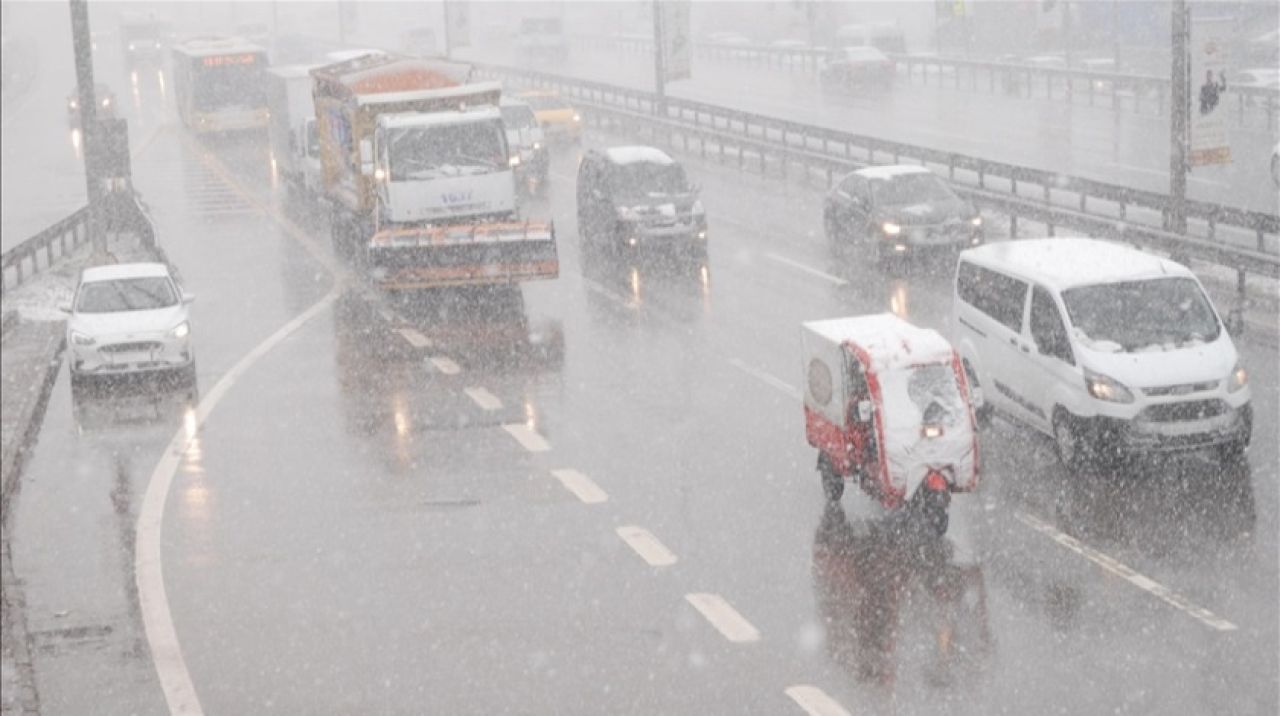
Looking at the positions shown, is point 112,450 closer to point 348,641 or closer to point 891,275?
point 348,641

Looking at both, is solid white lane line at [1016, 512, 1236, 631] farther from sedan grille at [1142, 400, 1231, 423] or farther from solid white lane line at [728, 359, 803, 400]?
solid white lane line at [728, 359, 803, 400]

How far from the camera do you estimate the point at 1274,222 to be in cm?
2736

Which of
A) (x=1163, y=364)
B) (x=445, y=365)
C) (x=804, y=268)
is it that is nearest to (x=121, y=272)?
(x=445, y=365)

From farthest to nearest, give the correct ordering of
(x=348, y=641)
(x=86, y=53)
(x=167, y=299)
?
(x=86, y=53) → (x=167, y=299) → (x=348, y=641)

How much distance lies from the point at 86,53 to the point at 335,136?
188 inches

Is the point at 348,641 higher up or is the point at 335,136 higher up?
the point at 335,136

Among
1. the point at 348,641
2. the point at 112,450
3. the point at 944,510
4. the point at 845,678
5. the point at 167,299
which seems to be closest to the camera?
the point at 845,678

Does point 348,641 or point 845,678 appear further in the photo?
point 348,641

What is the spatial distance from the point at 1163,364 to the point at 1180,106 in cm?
1203

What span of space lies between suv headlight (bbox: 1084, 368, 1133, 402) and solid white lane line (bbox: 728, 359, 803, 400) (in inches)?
203

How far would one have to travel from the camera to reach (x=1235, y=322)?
2528 cm

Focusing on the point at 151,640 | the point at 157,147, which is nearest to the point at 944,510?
the point at 151,640

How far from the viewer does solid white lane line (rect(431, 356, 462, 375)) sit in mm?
25359

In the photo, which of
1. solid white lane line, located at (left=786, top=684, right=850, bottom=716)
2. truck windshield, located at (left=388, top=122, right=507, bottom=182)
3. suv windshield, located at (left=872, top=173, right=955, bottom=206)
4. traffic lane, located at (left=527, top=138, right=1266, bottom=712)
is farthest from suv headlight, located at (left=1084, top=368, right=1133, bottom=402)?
truck windshield, located at (left=388, top=122, right=507, bottom=182)
